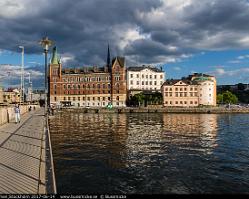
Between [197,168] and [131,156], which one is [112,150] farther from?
[197,168]

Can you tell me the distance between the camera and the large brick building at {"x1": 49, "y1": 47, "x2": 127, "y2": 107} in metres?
186

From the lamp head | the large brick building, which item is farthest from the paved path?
the large brick building

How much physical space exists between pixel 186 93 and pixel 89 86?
5256 centimetres

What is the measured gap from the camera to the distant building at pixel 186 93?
187875 mm

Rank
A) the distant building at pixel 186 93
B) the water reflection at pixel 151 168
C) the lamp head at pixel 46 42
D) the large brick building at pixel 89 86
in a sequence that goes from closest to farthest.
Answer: the water reflection at pixel 151 168, the lamp head at pixel 46 42, the large brick building at pixel 89 86, the distant building at pixel 186 93

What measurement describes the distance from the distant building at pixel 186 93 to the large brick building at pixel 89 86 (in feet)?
75.9

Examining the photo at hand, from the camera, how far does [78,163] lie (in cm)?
2842

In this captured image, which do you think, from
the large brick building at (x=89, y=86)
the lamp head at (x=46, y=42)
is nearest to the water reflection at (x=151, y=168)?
the lamp head at (x=46, y=42)

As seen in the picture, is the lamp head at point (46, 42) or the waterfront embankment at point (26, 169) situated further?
the lamp head at point (46, 42)

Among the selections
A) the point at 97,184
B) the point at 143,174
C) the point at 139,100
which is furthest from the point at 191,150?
the point at 139,100

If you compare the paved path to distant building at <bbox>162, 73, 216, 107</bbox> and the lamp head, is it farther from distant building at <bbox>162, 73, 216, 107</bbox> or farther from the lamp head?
distant building at <bbox>162, 73, 216, 107</bbox>

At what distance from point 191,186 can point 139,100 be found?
6248 inches

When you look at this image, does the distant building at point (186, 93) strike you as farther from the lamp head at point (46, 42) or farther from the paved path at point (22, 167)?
the paved path at point (22, 167)

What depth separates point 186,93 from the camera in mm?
191125
